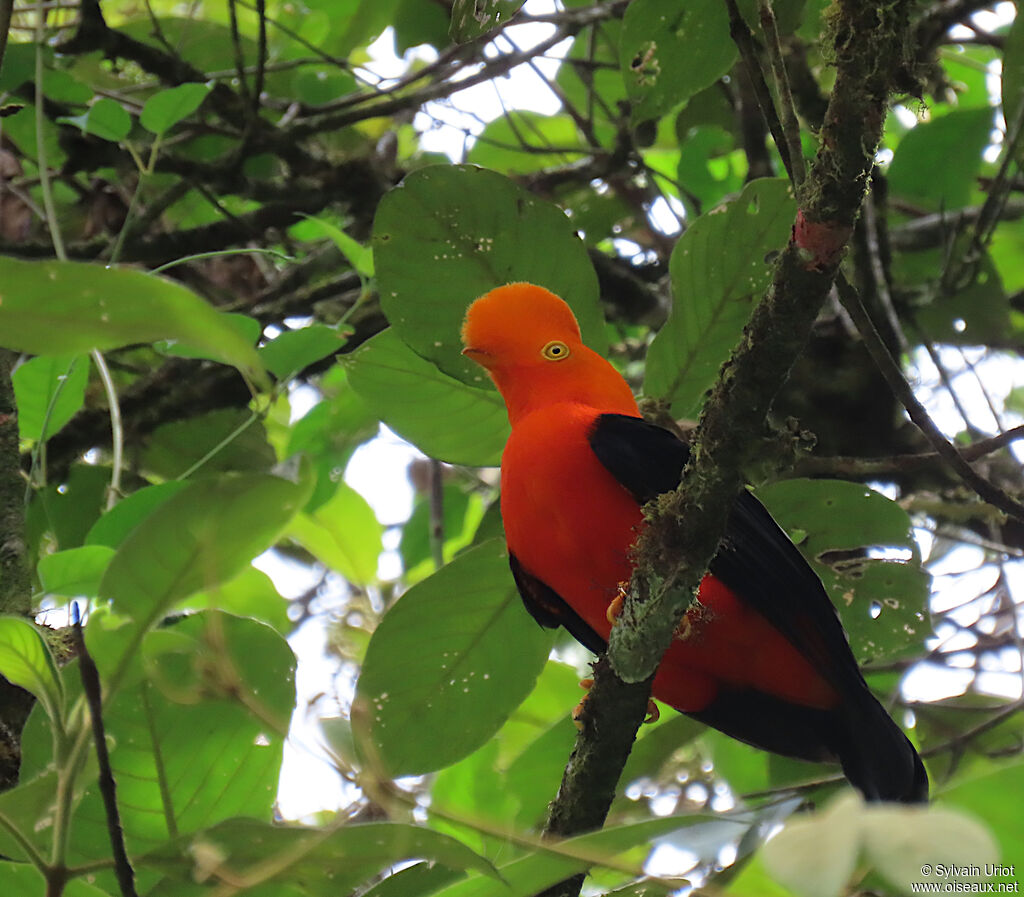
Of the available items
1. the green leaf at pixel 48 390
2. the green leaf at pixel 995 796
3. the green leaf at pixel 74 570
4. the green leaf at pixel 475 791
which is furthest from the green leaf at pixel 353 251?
the green leaf at pixel 995 796

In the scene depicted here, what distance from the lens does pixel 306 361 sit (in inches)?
94.0

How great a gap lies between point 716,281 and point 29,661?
1654mm

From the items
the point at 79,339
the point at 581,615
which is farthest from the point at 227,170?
the point at 79,339

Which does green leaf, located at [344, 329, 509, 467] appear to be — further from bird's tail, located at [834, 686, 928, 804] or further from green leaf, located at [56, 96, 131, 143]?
bird's tail, located at [834, 686, 928, 804]

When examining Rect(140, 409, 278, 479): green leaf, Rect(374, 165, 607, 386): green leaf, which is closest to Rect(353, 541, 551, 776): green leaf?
Rect(374, 165, 607, 386): green leaf

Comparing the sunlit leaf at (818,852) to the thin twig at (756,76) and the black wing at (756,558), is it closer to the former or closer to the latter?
the thin twig at (756,76)

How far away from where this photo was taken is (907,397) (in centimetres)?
195

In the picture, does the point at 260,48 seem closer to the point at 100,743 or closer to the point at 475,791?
the point at 475,791

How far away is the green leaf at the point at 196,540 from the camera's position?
43.9 inches

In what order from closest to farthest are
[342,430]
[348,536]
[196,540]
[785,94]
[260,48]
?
[196,540]
[785,94]
[260,48]
[342,430]
[348,536]

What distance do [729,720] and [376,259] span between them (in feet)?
4.60

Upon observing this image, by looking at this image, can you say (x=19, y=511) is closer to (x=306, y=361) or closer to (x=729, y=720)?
(x=306, y=361)

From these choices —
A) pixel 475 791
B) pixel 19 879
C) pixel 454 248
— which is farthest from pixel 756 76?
pixel 475 791

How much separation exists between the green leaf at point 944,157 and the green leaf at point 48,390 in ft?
8.66
